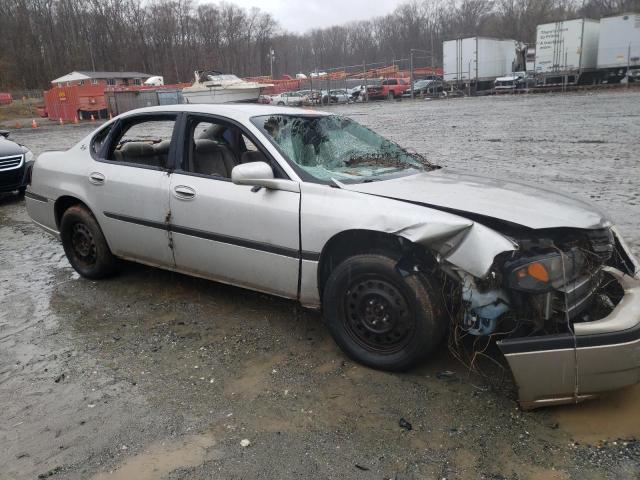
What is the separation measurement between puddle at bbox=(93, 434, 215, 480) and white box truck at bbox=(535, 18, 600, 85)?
34.7m

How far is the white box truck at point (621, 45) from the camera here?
2964 cm

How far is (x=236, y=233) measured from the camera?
3.71m

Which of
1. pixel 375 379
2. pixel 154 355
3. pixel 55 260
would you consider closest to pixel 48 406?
pixel 154 355

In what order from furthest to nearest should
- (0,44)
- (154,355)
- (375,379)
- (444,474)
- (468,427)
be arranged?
(0,44) < (154,355) < (375,379) < (468,427) < (444,474)

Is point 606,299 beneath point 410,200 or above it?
beneath

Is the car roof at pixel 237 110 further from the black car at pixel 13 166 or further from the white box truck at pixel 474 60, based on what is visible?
the white box truck at pixel 474 60

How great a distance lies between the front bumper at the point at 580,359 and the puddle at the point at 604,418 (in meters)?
0.15

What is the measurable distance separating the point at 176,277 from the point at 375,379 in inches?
101

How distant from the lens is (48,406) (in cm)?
307

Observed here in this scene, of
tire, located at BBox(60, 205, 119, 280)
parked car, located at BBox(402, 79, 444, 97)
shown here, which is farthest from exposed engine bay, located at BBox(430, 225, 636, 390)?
parked car, located at BBox(402, 79, 444, 97)

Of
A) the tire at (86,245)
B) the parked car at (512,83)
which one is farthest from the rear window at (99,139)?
the parked car at (512,83)

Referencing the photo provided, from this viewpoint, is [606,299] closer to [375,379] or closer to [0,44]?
[375,379]

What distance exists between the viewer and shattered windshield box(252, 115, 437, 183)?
369 centimetres

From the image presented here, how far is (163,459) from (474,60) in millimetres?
38021
